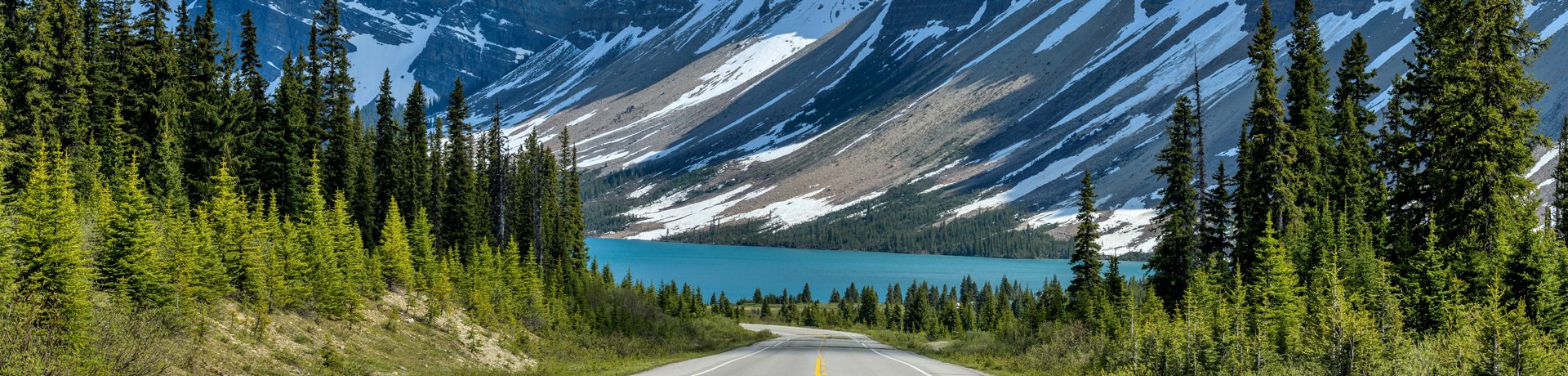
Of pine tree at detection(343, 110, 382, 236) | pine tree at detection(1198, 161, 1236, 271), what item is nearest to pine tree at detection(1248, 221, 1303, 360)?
pine tree at detection(1198, 161, 1236, 271)

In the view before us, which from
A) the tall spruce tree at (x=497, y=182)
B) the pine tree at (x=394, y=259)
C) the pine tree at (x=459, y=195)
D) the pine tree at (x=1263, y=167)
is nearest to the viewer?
the pine tree at (x=1263, y=167)

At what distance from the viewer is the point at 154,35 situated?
137 feet

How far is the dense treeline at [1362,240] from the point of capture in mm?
18547

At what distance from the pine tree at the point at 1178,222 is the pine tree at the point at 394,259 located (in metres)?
A: 28.1

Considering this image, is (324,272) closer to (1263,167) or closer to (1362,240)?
(1263,167)

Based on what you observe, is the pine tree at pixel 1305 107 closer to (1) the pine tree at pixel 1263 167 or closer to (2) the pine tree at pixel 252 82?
(1) the pine tree at pixel 1263 167

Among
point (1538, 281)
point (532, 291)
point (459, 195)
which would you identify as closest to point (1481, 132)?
point (1538, 281)

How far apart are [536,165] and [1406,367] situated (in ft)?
189

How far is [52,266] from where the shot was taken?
14633 mm

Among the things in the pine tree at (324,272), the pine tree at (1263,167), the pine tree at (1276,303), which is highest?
the pine tree at (1263,167)

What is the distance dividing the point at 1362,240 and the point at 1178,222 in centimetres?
913

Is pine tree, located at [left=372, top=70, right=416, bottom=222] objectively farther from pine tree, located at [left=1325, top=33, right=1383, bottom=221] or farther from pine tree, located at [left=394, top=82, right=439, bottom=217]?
pine tree, located at [left=1325, top=33, right=1383, bottom=221]

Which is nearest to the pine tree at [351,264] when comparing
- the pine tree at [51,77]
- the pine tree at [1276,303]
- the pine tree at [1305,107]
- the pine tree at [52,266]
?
the pine tree at [51,77]

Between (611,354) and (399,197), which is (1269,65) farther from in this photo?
(399,197)
